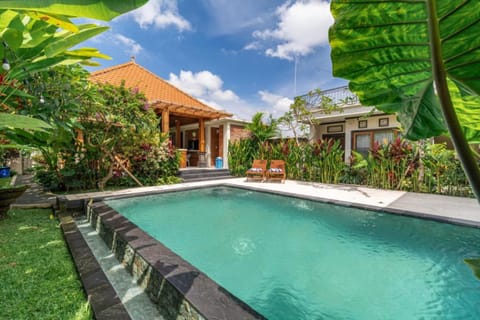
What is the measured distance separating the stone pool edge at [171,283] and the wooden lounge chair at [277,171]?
7.98 meters

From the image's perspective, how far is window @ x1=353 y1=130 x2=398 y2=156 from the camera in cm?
1169

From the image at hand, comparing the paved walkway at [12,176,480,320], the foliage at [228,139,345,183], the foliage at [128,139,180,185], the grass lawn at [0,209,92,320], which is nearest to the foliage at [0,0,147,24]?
the paved walkway at [12,176,480,320]

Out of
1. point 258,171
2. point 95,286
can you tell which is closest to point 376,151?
point 258,171

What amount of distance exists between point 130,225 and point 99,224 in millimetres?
1095

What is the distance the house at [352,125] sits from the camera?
1155cm

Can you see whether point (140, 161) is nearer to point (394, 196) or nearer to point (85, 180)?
point (85, 180)

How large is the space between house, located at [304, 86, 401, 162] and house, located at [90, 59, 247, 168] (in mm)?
5390

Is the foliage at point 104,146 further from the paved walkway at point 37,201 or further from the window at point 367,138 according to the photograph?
the window at point 367,138

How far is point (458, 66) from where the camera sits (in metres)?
0.66

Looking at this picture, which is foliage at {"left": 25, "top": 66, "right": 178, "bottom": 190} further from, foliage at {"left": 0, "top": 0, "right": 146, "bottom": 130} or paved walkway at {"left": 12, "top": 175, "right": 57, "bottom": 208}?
foliage at {"left": 0, "top": 0, "right": 146, "bottom": 130}

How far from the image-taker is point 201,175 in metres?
12.0

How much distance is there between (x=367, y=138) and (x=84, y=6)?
1413 centimetres

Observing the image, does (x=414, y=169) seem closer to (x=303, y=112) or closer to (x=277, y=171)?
(x=277, y=171)

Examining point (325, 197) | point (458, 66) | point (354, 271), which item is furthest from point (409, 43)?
point (325, 197)
